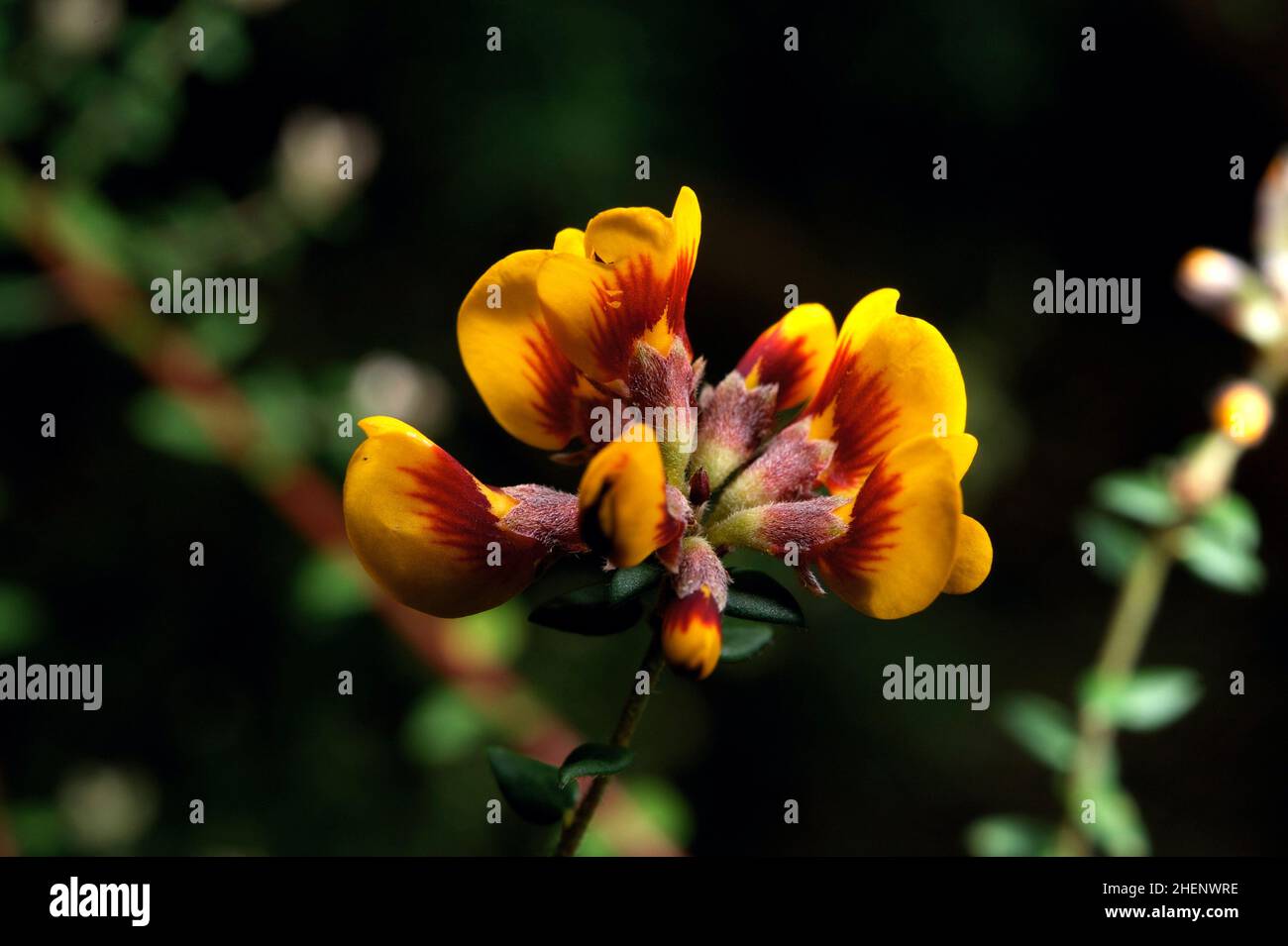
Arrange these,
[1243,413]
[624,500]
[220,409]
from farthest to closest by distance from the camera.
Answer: [220,409]
[1243,413]
[624,500]

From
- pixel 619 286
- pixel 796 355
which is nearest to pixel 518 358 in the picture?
pixel 619 286

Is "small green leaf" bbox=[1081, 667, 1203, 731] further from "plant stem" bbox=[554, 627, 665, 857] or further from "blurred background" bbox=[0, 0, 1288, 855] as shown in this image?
"plant stem" bbox=[554, 627, 665, 857]

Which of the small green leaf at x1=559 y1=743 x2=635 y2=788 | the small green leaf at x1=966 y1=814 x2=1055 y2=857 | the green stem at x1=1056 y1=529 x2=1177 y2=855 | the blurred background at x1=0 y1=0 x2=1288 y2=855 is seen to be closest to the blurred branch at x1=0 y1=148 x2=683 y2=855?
the blurred background at x1=0 y1=0 x2=1288 y2=855

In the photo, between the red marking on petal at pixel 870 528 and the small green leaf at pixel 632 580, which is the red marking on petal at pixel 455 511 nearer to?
the small green leaf at pixel 632 580

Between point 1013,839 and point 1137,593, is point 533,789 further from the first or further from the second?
point 1137,593

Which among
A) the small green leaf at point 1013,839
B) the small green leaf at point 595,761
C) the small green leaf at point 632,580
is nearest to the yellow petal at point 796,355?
the small green leaf at point 632,580

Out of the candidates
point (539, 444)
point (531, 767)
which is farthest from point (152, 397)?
point (531, 767)

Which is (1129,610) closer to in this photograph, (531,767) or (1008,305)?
(531,767)
